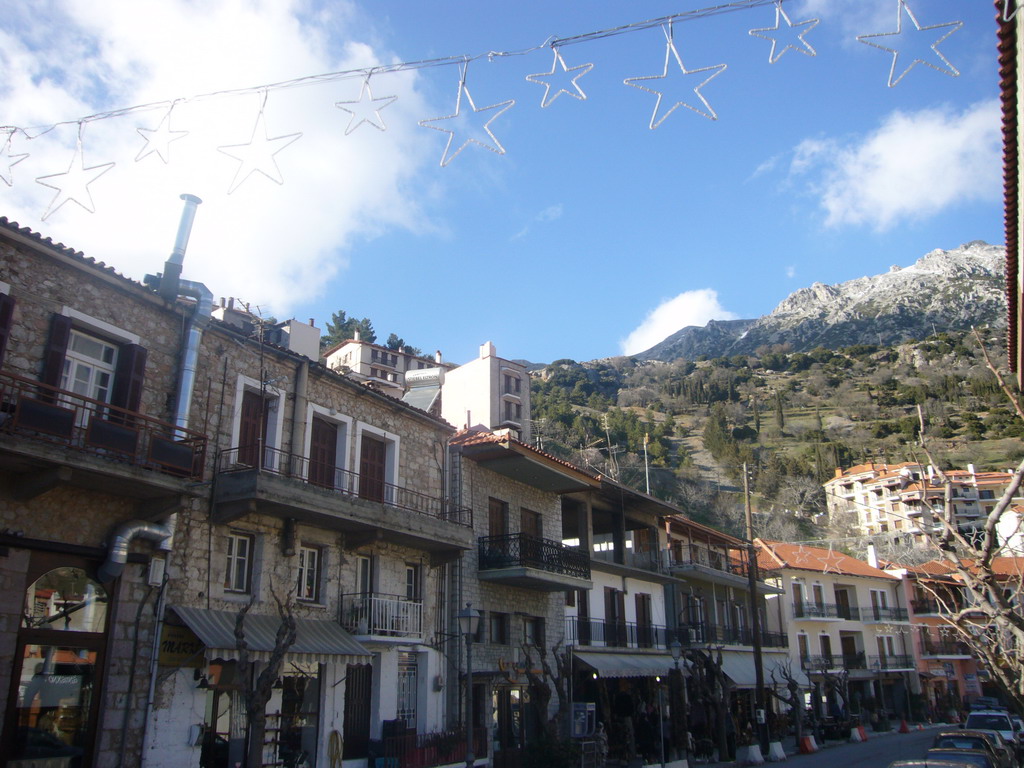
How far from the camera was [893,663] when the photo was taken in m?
51.8

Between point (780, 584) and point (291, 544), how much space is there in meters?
35.7

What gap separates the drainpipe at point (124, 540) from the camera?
1305 cm

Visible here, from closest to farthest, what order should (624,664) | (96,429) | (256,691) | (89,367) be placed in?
(96,429) → (256,691) → (89,367) → (624,664)

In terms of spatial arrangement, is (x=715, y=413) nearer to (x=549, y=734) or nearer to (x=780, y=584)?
(x=780, y=584)

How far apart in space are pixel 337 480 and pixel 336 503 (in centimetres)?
209

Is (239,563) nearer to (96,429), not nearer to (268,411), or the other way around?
(268,411)

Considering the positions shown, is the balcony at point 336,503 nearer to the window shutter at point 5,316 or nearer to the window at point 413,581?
the window at point 413,581

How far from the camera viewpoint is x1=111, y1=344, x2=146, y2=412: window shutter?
14062mm

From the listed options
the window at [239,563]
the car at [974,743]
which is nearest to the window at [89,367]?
the window at [239,563]

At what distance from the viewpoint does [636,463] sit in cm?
9106

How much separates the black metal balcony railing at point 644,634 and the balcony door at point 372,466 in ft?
31.6

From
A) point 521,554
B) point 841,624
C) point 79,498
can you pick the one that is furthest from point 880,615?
point 79,498

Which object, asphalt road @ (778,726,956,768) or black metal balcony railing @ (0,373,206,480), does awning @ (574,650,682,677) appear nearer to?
asphalt road @ (778,726,956,768)

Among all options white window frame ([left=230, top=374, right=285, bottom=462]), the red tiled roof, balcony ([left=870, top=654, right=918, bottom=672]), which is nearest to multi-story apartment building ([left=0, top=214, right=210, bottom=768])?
white window frame ([left=230, top=374, right=285, bottom=462])
